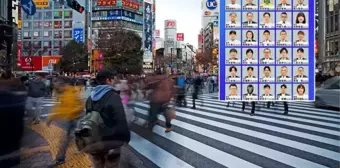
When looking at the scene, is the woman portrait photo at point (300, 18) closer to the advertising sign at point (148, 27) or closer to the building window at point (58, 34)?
the advertising sign at point (148, 27)

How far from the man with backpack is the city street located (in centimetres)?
243

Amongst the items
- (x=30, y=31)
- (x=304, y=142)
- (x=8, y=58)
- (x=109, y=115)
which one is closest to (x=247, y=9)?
(x=304, y=142)

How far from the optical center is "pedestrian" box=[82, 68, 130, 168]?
3.83 meters

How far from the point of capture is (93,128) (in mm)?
3785

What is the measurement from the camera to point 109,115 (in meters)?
3.83

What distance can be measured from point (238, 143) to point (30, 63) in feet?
145

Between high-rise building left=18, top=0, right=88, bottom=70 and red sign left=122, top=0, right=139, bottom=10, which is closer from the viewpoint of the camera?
red sign left=122, top=0, right=139, bottom=10

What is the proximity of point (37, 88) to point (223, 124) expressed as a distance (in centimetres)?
573

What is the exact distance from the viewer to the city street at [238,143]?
6.55m

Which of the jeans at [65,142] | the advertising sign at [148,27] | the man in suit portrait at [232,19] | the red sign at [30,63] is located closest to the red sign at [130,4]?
the advertising sign at [148,27]

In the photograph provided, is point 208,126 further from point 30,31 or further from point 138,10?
point 30,31

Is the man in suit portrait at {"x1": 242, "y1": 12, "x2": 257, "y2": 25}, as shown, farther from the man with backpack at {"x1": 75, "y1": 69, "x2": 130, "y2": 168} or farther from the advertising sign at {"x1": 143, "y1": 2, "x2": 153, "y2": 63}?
the advertising sign at {"x1": 143, "y1": 2, "x2": 153, "y2": 63}

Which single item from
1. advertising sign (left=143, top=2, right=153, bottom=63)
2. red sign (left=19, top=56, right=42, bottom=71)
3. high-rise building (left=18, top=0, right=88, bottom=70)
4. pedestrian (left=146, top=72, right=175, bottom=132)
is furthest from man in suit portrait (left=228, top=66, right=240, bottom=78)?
high-rise building (left=18, top=0, right=88, bottom=70)

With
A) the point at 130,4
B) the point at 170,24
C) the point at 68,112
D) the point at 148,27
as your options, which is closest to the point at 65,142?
the point at 68,112
